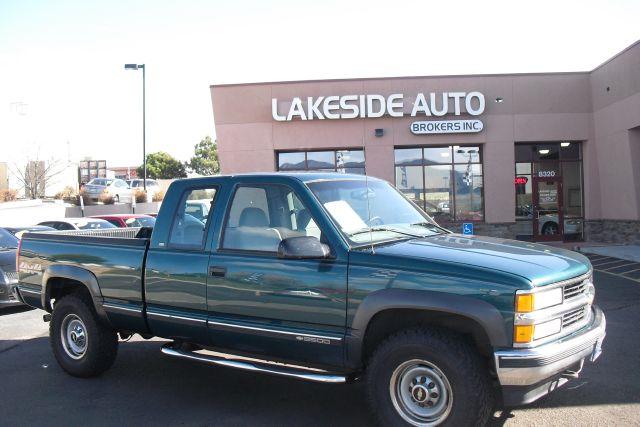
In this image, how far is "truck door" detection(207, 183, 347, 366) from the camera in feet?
13.6

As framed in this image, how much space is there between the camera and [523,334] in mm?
3527

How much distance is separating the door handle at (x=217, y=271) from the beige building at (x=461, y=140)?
15313 mm

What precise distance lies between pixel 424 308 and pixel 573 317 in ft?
3.65

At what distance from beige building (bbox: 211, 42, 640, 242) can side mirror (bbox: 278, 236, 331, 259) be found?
15.8 m

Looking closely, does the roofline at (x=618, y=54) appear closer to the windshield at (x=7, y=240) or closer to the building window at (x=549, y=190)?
the building window at (x=549, y=190)

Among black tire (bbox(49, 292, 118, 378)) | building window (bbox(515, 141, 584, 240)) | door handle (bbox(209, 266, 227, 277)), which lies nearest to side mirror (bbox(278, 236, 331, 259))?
door handle (bbox(209, 266, 227, 277))

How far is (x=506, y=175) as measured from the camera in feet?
64.5

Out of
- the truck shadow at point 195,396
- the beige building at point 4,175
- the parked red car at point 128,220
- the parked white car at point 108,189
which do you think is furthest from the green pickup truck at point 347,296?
the beige building at point 4,175

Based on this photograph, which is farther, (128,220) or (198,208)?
(128,220)

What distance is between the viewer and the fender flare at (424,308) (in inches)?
140

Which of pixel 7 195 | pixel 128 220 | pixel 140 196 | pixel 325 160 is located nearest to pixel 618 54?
pixel 325 160

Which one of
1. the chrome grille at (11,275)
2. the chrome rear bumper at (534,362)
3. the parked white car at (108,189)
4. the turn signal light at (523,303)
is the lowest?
the chrome rear bumper at (534,362)

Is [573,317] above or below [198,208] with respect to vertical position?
below

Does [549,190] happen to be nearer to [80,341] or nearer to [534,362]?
[80,341]
